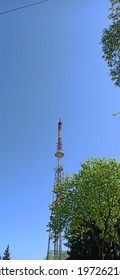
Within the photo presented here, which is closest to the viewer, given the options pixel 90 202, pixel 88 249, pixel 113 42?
pixel 113 42

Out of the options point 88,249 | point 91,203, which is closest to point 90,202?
point 91,203

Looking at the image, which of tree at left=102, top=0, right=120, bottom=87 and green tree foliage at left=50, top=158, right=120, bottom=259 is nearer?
tree at left=102, top=0, right=120, bottom=87

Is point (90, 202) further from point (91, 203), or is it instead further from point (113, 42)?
point (113, 42)

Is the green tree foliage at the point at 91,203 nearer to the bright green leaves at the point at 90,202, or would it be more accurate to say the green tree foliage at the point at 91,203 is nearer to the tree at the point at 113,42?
the bright green leaves at the point at 90,202

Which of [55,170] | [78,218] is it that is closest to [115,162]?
[78,218]

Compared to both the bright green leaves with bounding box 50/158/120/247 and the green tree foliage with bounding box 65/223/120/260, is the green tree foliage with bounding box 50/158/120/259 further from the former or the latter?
the green tree foliage with bounding box 65/223/120/260

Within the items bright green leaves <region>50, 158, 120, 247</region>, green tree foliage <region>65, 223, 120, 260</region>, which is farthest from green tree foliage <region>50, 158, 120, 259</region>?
green tree foliage <region>65, 223, 120, 260</region>

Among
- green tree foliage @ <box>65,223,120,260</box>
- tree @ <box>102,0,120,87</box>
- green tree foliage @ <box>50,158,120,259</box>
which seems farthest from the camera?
green tree foliage @ <box>65,223,120,260</box>

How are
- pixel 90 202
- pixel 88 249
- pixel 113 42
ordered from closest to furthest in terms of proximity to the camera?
pixel 113 42 → pixel 90 202 → pixel 88 249

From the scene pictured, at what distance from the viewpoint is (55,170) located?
51.3m

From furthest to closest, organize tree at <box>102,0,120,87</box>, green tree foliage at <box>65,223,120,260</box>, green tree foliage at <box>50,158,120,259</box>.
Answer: green tree foliage at <box>65,223,120,260</box>, green tree foliage at <box>50,158,120,259</box>, tree at <box>102,0,120,87</box>

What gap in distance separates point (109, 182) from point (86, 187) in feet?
7.55

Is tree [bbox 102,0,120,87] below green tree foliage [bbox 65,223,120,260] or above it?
above

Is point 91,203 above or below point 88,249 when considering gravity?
above
